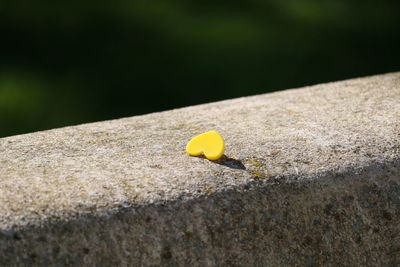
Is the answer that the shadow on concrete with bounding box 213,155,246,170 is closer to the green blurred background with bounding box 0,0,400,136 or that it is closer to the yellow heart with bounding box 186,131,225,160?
the yellow heart with bounding box 186,131,225,160

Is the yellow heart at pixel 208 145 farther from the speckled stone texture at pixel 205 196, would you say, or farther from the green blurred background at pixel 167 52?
the green blurred background at pixel 167 52

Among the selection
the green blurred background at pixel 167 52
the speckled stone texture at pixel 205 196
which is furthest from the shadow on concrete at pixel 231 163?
the green blurred background at pixel 167 52

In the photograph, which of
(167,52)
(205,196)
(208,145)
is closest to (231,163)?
(208,145)

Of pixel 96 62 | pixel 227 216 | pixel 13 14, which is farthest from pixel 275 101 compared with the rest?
pixel 13 14

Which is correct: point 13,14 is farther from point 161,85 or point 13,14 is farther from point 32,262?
point 32,262

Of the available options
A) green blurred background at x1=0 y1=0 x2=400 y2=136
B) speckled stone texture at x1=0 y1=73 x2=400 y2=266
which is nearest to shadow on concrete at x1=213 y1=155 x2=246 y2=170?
speckled stone texture at x1=0 y1=73 x2=400 y2=266

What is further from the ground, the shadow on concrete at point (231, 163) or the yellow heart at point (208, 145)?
the yellow heart at point (208, 145)
